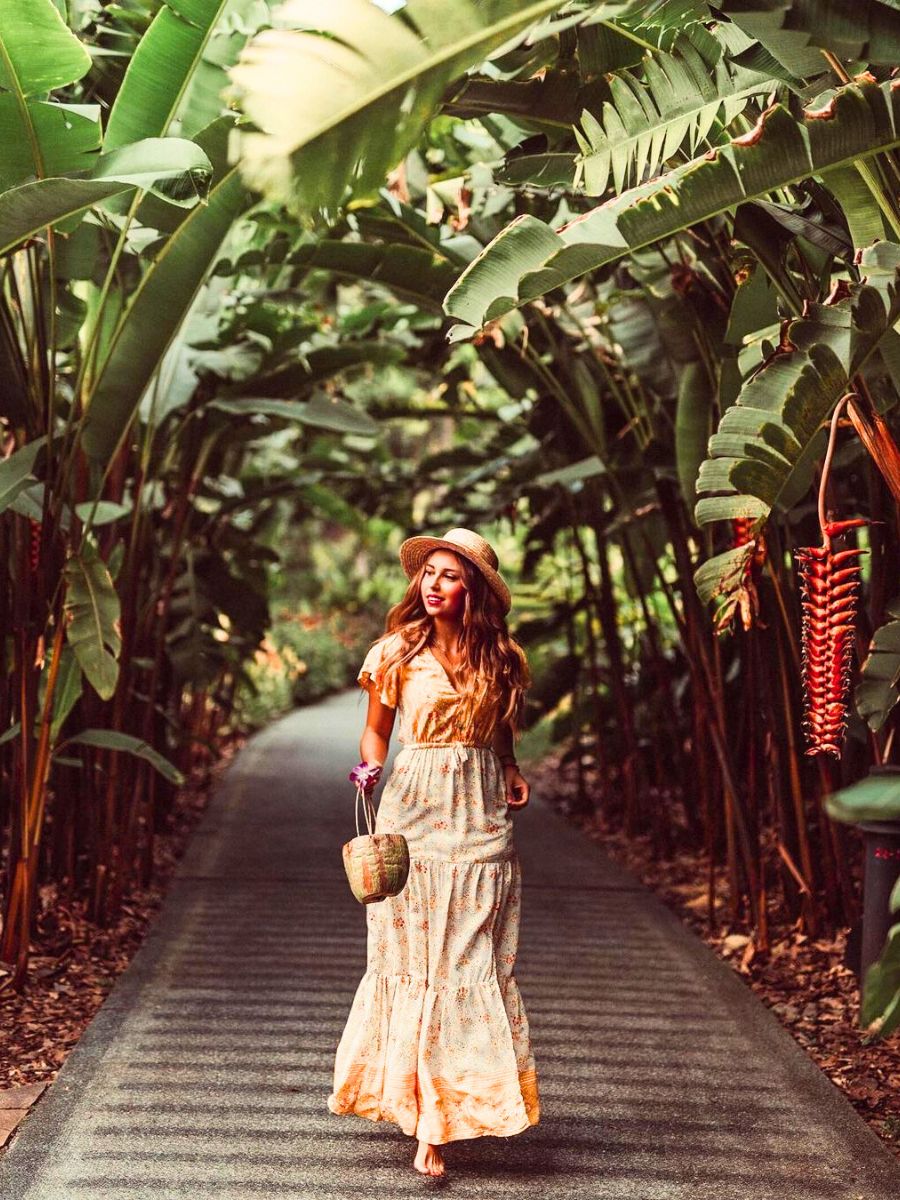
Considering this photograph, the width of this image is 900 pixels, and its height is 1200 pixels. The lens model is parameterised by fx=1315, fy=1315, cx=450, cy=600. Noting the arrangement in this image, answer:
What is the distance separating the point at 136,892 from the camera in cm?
684

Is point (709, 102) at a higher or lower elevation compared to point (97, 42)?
lower

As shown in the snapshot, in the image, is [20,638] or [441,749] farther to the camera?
[20,638]

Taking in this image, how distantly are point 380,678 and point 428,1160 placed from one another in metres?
1.33

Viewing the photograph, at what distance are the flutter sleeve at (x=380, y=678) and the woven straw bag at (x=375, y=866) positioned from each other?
1.35ft

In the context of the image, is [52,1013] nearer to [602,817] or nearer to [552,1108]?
[552,1108]

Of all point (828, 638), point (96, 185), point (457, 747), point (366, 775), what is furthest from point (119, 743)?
point (828, 638)

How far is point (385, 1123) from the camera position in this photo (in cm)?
401

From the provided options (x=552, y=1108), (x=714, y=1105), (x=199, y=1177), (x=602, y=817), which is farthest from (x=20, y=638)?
(x=602, y=817)

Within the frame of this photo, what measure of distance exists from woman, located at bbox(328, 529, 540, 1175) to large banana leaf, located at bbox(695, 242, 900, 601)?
0.76 metres

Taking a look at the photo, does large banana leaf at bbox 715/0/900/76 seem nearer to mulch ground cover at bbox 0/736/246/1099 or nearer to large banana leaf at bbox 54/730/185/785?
large banana leaf at bbox 54/730/185/785

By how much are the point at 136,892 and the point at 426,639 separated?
3.66m

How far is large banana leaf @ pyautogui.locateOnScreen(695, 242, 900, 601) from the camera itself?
3107mm

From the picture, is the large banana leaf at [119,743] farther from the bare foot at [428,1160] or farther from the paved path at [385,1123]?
the bare foot at [428,1160]

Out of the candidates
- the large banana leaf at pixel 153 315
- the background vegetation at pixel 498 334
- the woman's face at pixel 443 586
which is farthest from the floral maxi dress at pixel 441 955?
the large banana leaf at pixel 153 315
